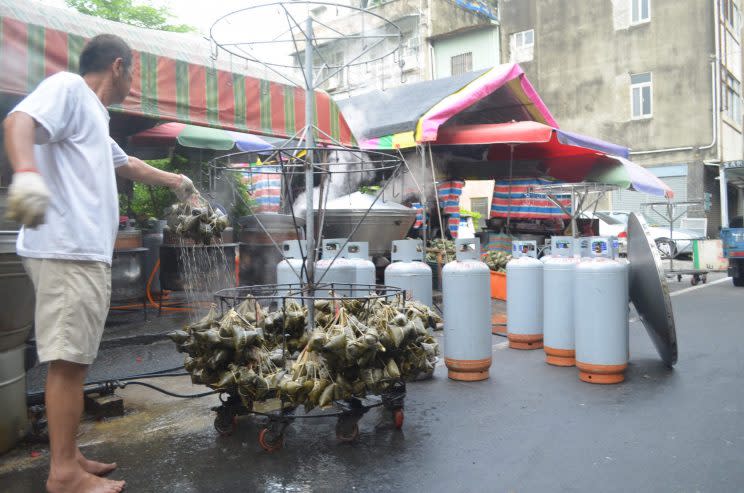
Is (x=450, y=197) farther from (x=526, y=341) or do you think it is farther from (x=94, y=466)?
(x=94, y=466)

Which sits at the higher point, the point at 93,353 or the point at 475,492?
the point at 93,353

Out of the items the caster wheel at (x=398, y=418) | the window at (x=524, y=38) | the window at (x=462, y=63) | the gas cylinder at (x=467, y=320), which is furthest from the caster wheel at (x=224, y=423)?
the window at (x=524, y=38)

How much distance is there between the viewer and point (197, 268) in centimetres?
655

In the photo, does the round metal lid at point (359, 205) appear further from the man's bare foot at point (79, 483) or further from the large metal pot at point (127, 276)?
the man's bare foot at point (79, 483)

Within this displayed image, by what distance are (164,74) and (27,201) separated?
4.05 m

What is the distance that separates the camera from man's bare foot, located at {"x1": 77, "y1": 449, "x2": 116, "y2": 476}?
268 cm

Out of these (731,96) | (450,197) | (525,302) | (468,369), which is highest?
(731,96)

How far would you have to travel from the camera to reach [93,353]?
253 cm

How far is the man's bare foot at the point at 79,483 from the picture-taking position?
2432mm

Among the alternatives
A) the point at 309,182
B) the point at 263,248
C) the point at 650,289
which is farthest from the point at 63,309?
the point at 263,248

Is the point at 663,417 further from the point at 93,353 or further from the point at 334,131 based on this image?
the point at 334,131

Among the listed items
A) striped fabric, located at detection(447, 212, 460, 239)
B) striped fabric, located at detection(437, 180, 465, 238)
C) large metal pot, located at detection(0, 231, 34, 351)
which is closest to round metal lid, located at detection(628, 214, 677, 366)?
large metal pot, located at detection(0, 231, 34, 351)

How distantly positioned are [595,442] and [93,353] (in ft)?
8.41

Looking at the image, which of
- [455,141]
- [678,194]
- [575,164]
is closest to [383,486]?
[455,141]
